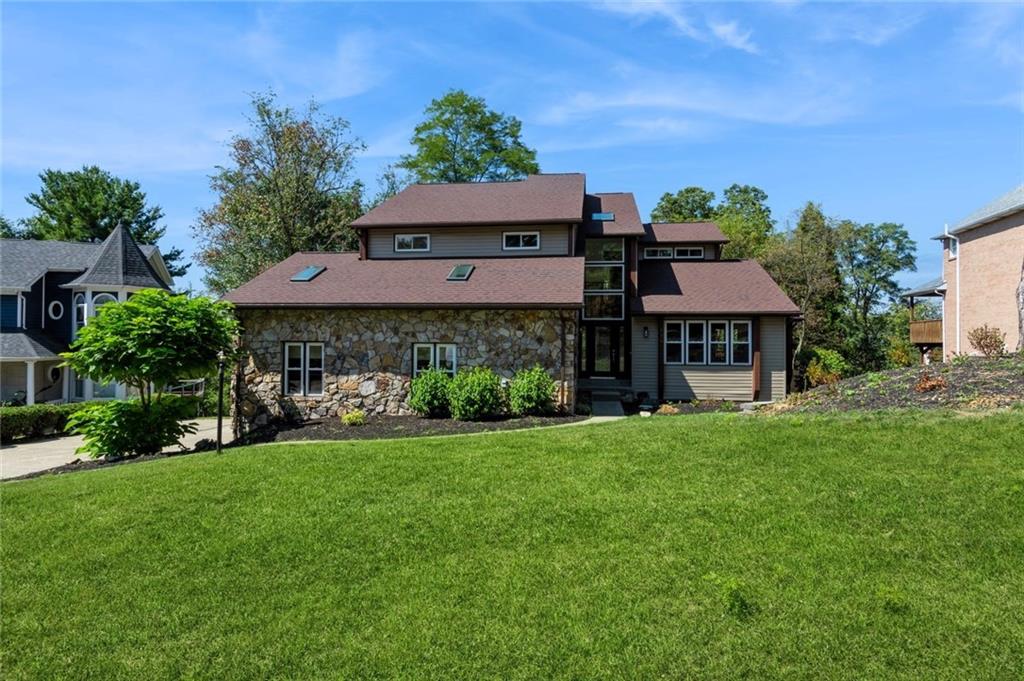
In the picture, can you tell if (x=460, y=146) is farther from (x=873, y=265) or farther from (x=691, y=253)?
(x=873, y=265)

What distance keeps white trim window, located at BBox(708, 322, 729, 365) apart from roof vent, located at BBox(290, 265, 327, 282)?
11644 millimetres

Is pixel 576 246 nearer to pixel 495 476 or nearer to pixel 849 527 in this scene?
pixel 495 476

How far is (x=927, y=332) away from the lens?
27469 mm

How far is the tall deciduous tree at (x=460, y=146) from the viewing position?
36.3 m

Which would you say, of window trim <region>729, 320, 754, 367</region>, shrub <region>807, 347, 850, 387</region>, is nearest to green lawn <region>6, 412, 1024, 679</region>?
window trim <region>729, 320, 754, 367</region>

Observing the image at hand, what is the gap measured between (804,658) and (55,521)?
24.4 ft

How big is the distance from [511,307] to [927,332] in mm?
22648

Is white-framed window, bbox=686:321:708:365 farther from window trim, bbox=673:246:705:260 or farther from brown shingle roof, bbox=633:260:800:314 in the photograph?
window trim, bbox=673:246:705:260

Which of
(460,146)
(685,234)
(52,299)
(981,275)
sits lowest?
(52,299)

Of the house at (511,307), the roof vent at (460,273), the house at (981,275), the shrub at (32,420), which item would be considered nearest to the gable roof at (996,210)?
the house at (981,275)

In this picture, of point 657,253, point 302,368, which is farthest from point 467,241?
point 657,253

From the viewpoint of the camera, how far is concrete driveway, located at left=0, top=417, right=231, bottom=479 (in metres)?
12.8

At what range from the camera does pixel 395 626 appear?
4.64 meters

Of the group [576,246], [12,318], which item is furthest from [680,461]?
[12,318]
